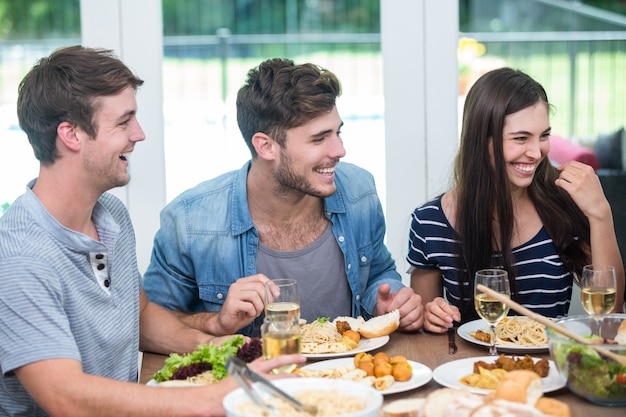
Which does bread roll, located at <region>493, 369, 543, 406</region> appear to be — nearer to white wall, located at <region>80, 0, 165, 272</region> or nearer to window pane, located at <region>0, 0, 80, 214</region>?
white wall, located at <region>80, 0, 165, 272</region>

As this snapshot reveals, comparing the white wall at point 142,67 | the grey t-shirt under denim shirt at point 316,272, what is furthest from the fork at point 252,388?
the white wall at point 142,67

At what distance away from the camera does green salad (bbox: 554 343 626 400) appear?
1.75 m

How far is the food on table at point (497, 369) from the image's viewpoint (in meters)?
1.86

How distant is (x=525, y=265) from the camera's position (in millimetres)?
2844

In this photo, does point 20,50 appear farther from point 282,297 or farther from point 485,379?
point 485,379

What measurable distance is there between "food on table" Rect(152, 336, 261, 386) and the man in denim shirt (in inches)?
24.3

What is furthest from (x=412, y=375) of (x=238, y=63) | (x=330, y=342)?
(x=238, y=63)

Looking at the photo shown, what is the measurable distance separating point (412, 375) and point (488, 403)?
0.50 m

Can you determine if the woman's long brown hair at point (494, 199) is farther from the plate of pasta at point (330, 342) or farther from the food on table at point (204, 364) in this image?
the food on table at point (204, 364)

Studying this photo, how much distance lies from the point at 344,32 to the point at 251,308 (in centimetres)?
210

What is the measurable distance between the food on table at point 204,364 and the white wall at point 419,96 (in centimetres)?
181

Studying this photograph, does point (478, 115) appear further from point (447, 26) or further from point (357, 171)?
point (447, 26)

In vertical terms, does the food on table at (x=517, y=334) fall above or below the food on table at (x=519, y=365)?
below

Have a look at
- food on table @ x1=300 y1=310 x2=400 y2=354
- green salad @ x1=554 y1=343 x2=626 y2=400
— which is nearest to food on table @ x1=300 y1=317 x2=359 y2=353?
food on table @ x1=300 y1=310 x2=400 y2=354
